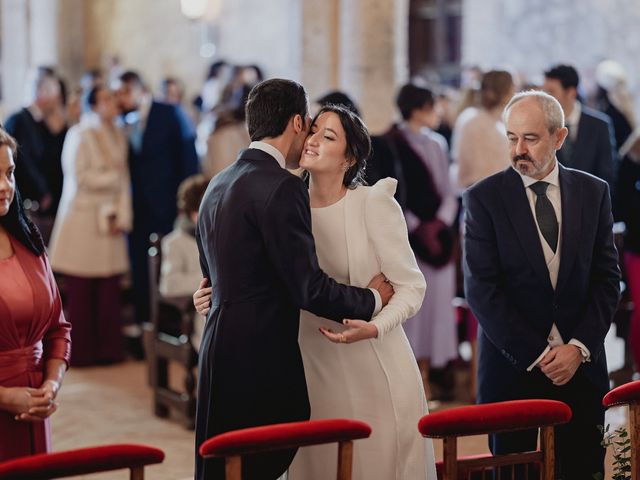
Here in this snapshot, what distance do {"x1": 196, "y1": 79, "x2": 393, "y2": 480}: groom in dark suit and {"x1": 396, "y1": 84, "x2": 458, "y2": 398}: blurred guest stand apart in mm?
2860

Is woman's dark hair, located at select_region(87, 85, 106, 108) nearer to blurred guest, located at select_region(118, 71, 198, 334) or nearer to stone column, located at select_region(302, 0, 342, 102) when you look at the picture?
blurred guest, located at select_region(118, 71, 198, 334)

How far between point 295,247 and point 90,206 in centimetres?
446

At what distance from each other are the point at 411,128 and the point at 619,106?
242 cm

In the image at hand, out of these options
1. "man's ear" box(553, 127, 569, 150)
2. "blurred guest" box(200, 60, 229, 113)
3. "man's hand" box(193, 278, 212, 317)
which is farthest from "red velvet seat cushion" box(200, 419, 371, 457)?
"blurred guest" box(200, 60, 229, 113)

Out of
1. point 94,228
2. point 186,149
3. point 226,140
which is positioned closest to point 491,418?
point 226,140

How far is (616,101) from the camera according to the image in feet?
25.6

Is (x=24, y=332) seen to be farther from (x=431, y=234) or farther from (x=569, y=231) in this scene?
(x=431, y=234)

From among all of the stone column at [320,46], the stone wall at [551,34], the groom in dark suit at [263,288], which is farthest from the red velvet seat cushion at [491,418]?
→ the stone wall at [551,34]

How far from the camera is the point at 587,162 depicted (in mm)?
5617

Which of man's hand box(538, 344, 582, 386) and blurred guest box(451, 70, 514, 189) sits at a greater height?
blurred guest box(451, 70, 514, 189)

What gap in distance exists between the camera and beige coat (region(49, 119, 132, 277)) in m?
7.09

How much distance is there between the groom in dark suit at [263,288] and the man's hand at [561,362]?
68 centimetres

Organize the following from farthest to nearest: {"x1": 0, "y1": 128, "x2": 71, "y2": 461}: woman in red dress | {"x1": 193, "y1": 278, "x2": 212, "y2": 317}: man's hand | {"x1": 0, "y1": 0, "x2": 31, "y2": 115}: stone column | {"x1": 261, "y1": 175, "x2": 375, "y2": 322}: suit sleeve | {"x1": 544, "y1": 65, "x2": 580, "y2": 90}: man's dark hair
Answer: {"x1": 0, "y1": 0, "x2": 31, "y2": 115}: stone column < {"x1": 544, "y1": 65, "x2": 580, "y2": 90}: man's dark hair < {"x1": 193, "y1": 278, "x2": 212, "y2": 317}: man's hand < {"x1": 0, "y1": 128, "x2": 71, "y2": 461}: woman in red dress < {"x1": 261, "y1": 175, "x2": 375, "y2": 322}: suit sleeve

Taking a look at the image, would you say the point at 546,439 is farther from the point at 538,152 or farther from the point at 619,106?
the point at 619,106
